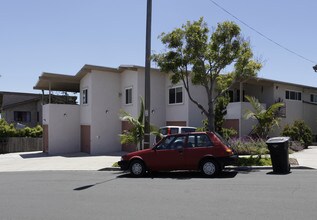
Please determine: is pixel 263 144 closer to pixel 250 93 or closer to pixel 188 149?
pixel 188 149

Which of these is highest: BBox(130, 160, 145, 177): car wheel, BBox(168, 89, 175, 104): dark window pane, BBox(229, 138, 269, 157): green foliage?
BBox(168, 89, 175, 104): dark window pane

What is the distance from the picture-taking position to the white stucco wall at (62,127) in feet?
86.2

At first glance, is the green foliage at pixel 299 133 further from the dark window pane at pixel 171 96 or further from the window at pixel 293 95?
the dark window pane at pixel 171 96

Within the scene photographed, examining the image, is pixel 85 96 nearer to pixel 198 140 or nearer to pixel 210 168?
pixel 198 140

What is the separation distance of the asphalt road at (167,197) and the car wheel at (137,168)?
0.38m

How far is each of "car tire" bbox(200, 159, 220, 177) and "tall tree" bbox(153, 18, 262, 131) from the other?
13.3ft

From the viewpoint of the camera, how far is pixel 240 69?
16344 mm

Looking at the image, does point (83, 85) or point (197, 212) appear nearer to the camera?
point (197, 212)

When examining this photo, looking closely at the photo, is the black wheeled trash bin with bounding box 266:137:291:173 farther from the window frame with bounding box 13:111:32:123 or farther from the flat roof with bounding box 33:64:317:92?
the window frame with bounding box 13:111:32:123

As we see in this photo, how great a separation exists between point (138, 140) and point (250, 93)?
512 inches

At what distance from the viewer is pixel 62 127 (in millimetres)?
26891

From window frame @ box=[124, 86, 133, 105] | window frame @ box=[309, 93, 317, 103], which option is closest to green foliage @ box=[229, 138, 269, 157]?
window frame @ box=[124, 86, 133, 105]

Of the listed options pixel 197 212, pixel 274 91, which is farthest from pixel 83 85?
pixel 197 212

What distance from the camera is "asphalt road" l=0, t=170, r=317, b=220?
277 inches
